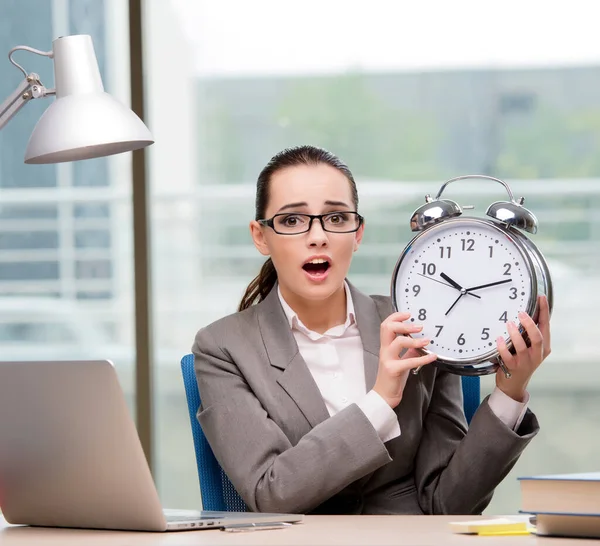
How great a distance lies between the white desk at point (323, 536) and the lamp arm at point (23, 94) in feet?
2.21

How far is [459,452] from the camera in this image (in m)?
1.88

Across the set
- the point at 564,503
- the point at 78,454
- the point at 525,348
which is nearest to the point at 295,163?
the point at 525,348

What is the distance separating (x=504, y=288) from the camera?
68.5 inches

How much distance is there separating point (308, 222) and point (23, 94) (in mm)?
584

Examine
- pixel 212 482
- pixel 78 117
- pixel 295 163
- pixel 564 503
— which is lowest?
pixel 212 482

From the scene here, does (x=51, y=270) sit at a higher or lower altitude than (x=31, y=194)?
lower

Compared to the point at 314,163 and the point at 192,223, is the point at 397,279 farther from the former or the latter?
the point at 192,223

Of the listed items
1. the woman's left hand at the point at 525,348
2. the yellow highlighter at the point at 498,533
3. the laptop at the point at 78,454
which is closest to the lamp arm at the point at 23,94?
the laptop at the point at 78,454

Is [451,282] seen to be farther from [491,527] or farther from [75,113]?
[75,113]

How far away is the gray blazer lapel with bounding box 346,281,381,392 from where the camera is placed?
196cm

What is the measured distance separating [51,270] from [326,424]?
2293mm

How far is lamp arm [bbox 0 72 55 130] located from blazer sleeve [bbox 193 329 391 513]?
61cm

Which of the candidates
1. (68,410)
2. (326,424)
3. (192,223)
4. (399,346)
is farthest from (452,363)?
(192,223)

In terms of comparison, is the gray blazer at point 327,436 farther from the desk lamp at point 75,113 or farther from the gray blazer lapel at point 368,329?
the desk lamp at point 75,113
